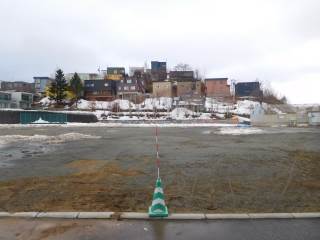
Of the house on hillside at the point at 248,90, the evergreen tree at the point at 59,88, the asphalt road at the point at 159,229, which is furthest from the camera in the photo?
the house on hillside at the point at 248,90

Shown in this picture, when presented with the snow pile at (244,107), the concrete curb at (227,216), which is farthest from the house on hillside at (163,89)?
the concrete curb at (227,216)

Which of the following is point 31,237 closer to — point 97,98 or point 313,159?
point 313,159

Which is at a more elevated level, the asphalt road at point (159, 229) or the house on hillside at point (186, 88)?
the house on hillside at point (186, 88)

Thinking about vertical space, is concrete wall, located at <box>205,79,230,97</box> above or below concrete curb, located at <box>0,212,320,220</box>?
above

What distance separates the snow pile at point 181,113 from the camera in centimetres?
8512

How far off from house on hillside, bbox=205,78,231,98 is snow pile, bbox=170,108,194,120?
1208 inches

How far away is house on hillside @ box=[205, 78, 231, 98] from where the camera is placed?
393ft

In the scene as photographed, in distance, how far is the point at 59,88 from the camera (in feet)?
301

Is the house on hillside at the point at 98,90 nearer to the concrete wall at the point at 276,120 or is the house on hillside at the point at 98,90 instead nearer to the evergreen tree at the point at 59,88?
the evergreen tree at the point at 59,88

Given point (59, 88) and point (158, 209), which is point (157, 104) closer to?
point (59, 88)

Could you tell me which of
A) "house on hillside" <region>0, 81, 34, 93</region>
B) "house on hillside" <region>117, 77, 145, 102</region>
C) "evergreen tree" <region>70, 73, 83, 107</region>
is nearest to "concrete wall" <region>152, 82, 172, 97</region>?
"house on hillside" <region>117, 77, 145, 102</region>

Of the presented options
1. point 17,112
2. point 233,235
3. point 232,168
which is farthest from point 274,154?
point 17,112

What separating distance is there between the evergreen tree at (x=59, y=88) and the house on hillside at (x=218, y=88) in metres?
48.7

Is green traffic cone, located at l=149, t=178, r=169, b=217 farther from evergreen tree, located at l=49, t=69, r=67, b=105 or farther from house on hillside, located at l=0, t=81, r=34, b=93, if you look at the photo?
house on hillside, located at l=0, t=81, r=34, b=93
